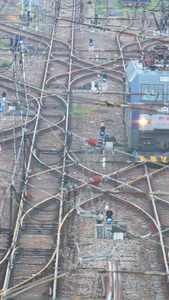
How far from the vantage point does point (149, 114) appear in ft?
73.0

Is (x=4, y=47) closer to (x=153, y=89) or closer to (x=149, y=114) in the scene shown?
(x=153, y=89)

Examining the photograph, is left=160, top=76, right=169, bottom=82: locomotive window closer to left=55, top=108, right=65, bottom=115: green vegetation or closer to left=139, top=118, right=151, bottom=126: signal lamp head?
left=139, top=118, right=151, bottom=126: signal lamp head

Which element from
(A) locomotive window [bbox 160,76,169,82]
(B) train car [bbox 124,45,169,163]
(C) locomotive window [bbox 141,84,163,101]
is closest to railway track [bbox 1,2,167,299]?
(B) train car [bbox 124,45,169,163]

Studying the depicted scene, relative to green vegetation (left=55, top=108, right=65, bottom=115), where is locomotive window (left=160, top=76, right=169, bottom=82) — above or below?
below

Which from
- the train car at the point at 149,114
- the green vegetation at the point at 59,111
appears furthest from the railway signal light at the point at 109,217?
the green vegetation at the point at 59,111

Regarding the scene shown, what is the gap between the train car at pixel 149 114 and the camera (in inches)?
880

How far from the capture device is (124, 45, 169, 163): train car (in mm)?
22359

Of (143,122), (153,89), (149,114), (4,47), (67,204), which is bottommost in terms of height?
(67,204)

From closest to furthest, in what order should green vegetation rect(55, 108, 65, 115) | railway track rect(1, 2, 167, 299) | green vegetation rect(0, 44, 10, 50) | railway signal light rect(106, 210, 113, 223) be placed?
railway track rect(1, 2, 167, 299), railway signal light rect(106, 210, 113, 223), green vegetation rect(55, 108, 65, 115), green vegetation rect(0, 44, 10, 50)

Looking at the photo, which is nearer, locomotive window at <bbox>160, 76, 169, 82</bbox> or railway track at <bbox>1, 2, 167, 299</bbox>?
railway track at <bbox>1, 2, 167, 299</bbox>

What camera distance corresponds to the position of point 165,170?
22.8m

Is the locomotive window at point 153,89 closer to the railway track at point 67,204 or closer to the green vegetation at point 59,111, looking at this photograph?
the railway track at point 67,204

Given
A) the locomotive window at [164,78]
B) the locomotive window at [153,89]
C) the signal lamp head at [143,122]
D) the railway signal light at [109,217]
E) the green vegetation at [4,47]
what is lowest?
the railway signal light at [109,217]

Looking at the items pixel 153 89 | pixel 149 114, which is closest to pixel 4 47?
pixel 153 89
